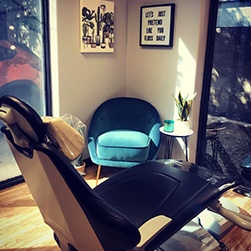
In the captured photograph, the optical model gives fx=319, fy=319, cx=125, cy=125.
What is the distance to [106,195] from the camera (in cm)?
175

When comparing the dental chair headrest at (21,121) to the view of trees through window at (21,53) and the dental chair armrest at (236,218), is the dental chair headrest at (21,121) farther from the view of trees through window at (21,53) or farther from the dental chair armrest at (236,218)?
the view of trees through window at (21,53)

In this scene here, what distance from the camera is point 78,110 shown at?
127 inches

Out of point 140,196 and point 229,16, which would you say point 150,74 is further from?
point 140,196

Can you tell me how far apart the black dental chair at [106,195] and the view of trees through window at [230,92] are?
1134mm

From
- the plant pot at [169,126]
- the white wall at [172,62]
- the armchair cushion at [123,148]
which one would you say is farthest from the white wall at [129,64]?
the armchair cushion at [123,148]

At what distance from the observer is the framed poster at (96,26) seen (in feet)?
9.95

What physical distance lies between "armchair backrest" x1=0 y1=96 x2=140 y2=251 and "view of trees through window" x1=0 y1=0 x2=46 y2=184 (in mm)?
1591

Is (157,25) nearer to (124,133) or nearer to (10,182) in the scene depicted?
(124,133)

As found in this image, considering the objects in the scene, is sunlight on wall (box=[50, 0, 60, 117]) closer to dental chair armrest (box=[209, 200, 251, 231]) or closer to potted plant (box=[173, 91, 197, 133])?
potted plant (box=[173, 91, 197, 133])

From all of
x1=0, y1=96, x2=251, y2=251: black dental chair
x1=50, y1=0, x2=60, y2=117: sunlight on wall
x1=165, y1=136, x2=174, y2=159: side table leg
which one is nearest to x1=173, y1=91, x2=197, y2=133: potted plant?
x1=165, y1=136, x2=174, y2=159: side table leg

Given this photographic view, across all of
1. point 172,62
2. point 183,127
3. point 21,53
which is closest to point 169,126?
point 183,127

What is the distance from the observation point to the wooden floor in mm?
2117

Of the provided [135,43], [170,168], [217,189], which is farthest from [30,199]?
[135,43]

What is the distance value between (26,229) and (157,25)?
2.23m
